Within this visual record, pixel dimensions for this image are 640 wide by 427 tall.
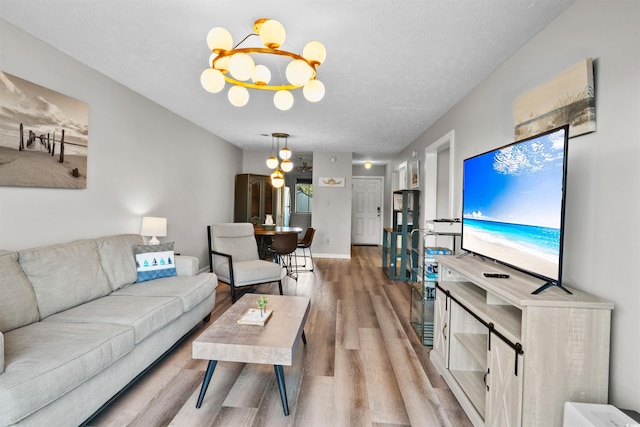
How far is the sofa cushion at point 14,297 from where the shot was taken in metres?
1.92

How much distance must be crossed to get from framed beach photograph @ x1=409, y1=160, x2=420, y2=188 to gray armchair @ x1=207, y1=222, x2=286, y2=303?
2849mm

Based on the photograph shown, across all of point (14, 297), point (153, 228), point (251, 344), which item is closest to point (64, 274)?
point (14, 297)

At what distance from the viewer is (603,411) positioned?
1.32m

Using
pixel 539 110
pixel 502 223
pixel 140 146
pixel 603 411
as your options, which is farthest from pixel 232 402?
pixel 140 146

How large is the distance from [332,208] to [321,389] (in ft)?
18.3

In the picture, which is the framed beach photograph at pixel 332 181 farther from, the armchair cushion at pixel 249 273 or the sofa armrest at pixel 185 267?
the sofa armrest at pixel 185 267

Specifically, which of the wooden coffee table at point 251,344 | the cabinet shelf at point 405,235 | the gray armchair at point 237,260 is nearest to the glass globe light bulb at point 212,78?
the wooden coffee table at point 251,344

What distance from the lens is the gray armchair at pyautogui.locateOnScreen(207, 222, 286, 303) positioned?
13.2 ft

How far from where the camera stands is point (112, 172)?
3342mm

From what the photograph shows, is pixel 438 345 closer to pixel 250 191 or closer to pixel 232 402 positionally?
pixel 232 402

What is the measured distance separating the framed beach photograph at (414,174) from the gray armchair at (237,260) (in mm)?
2849

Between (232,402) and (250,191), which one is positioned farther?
(250,191)

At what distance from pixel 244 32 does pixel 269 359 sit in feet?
6.93

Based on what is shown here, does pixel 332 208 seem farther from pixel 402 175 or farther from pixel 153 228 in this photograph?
pixel 153 228
